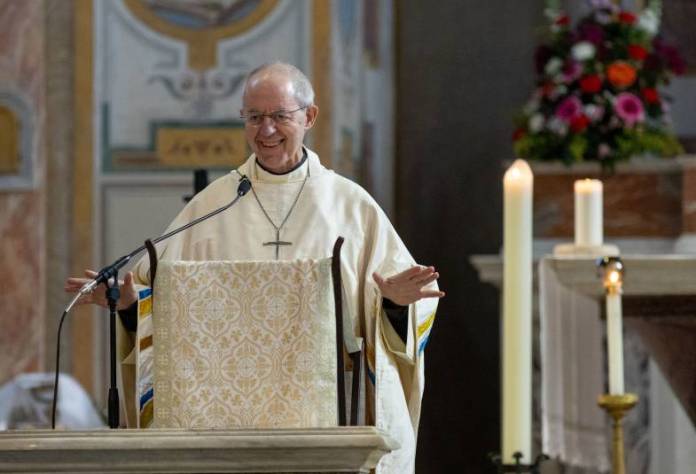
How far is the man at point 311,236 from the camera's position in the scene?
4133mm

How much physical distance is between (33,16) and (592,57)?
8.08ft

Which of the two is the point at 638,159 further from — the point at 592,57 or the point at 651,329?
the point at 651,329

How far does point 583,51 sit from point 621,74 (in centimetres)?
19

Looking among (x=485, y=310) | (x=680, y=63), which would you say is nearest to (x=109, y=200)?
(x=485, y=310)

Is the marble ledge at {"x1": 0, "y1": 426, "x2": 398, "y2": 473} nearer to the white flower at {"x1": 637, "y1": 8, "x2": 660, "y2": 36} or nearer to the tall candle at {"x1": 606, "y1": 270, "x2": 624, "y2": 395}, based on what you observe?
the tall candle at {"x1": 606, "y1": 270, "x2": 624, "y2": 395}

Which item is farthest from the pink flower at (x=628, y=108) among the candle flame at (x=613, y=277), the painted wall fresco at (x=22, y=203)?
the candle flame at (x=613, y=277)

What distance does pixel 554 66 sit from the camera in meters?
7.36

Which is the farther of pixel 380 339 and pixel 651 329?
pixel 651 329

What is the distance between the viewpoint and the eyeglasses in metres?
4.20

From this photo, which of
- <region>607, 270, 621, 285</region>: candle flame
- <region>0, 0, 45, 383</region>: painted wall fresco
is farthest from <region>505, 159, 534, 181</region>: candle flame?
<region>0, 0, 45, 383</region>: painted wall fresco

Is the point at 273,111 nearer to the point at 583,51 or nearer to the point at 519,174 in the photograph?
the point at 519,174

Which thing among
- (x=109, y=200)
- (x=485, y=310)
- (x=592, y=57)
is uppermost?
(x=592, y=57)

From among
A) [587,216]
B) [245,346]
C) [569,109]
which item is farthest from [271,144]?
[569,109]

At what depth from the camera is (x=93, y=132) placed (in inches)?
303
